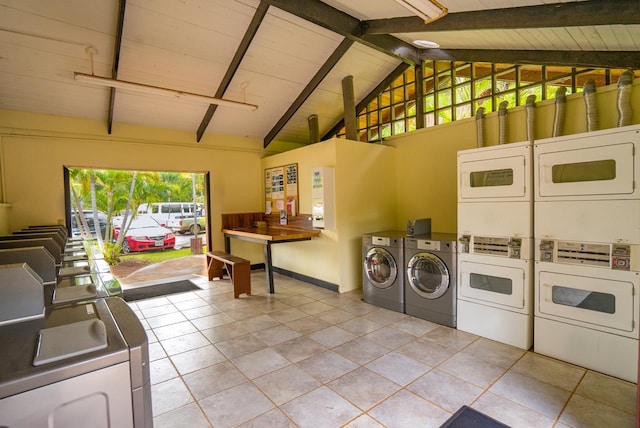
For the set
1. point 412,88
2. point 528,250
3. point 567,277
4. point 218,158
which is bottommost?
point 567,277

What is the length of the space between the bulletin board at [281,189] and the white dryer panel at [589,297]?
392 centimetres

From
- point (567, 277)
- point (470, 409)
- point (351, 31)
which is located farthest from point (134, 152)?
point (567, 277)

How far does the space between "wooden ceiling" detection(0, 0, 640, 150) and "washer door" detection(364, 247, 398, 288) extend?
2.68 m

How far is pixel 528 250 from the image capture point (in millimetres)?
2900

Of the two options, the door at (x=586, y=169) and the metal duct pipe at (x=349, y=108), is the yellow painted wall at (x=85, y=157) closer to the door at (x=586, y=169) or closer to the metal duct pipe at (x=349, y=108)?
the metal duct pipe at (x=349, y=108)

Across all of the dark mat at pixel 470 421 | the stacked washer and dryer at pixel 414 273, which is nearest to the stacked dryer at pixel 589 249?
the stacked washer and dryer at pixel 414 273

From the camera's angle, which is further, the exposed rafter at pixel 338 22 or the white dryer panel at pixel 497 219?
the exposed rafter at pixel 338 22

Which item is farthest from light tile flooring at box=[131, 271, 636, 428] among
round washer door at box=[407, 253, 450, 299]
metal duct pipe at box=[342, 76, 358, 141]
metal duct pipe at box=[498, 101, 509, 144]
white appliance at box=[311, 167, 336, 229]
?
metal duct pipe at box=[342, 76, 358, 141]

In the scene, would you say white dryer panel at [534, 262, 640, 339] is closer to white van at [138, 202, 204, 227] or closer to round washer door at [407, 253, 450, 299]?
round washer door at [407, 253, 450, 299]

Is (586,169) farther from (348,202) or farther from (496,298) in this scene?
(348,202)

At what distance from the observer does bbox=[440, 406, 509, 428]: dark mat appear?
1.98 metres

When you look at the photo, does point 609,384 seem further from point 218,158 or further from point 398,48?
point 218,158

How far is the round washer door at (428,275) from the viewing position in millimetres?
3520

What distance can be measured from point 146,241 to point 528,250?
990cm
